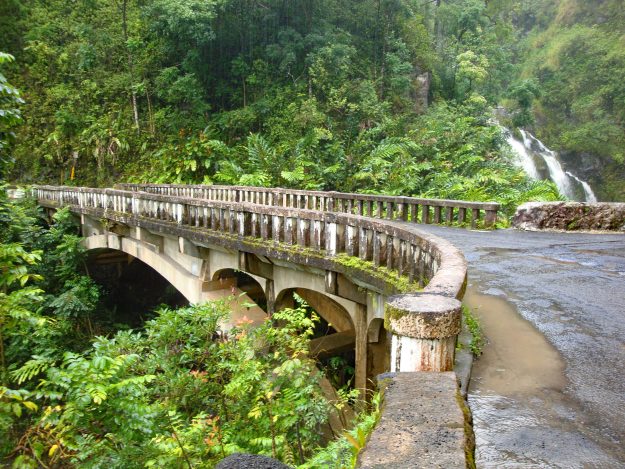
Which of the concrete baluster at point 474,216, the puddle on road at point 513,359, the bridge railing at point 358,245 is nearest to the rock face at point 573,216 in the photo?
the concrete baluster at point 474,216

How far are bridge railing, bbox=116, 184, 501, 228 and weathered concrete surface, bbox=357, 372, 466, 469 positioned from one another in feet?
26.0

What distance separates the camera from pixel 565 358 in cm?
335

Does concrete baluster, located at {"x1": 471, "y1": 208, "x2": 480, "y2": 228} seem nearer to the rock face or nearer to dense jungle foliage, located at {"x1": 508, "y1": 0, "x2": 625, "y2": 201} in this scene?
the rock face

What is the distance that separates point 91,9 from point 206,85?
34.8ft

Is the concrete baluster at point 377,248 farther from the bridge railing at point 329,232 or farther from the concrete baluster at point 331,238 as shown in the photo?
the concrete baluster at point 331,238

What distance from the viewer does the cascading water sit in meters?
29.8

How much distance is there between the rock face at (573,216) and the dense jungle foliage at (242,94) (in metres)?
7.73

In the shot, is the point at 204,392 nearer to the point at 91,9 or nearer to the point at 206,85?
the point at 206,85

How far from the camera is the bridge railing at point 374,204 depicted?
9930 mm

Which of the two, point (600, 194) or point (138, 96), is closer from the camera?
point (138, 96)

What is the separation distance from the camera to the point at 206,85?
25125 millimetres

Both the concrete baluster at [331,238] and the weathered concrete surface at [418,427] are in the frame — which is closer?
the weathered concrete surface at [418,427]

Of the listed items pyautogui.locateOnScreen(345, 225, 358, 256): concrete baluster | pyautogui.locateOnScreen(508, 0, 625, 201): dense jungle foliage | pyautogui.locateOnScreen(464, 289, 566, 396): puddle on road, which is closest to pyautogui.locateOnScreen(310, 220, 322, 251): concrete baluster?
pyautogui.locateOnScreen(345, 225, 358, 256): concrete baluster

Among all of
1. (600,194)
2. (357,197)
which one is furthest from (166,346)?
(600,194)
